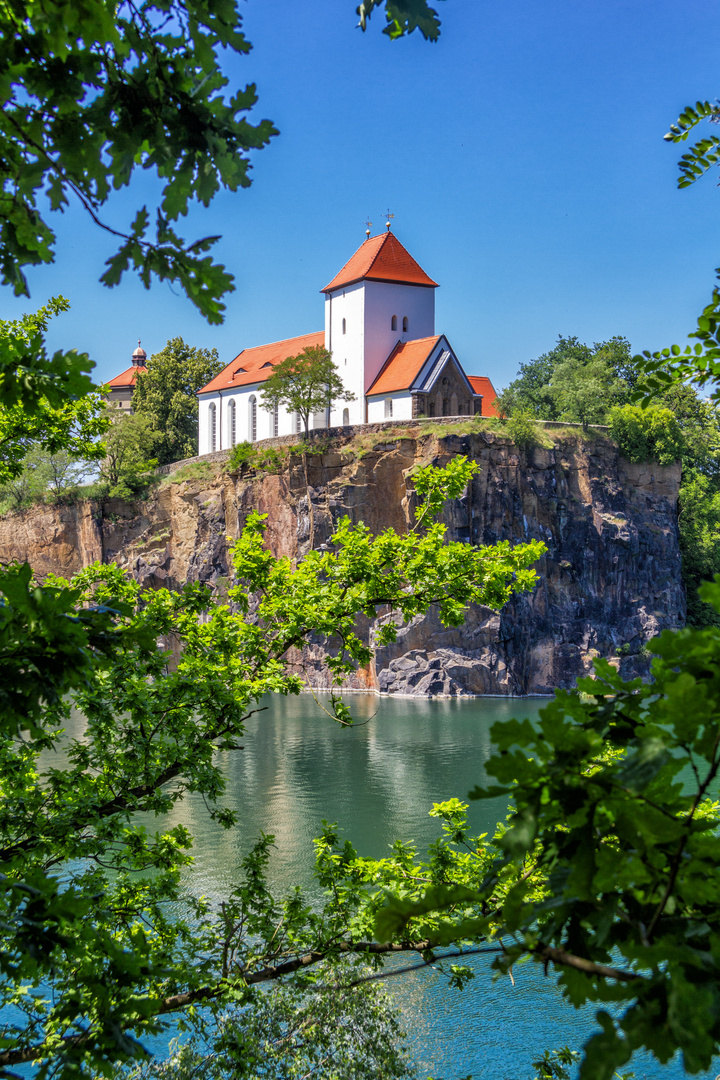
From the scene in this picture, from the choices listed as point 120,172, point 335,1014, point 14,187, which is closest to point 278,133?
point 120,172

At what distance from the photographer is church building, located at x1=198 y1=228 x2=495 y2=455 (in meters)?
47.8

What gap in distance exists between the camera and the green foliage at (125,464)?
177ft

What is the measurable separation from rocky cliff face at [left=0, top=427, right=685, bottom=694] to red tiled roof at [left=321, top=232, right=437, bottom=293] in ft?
34.9

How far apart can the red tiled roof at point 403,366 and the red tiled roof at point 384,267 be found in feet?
12.8

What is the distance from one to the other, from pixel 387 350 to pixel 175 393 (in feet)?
60.3

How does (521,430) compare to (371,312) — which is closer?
(521,430)

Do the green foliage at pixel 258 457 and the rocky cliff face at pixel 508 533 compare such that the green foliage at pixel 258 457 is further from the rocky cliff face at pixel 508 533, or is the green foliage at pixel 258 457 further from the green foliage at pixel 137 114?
the green foliage at pixel 137 114

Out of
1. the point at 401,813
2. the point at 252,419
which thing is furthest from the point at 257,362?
the point at 401,813

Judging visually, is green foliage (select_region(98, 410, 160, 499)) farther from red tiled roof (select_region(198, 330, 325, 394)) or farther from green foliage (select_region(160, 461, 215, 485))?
red tiled roof (select_region(198, 330, 325, 394))

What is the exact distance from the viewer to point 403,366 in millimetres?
48406

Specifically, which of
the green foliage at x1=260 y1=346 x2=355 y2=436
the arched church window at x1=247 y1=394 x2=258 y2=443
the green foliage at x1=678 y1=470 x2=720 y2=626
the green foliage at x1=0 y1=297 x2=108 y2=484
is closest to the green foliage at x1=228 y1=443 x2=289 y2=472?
the green foliage at x1=260 y1=346 x2=355 y2=436

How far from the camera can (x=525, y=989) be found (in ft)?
38.7

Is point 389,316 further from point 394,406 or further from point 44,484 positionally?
point 44,484

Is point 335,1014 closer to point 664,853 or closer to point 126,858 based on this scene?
point 126,858
